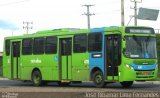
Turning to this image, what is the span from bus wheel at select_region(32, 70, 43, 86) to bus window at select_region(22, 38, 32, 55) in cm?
129

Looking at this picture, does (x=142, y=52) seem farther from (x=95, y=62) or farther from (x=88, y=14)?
(x=88, y=14)

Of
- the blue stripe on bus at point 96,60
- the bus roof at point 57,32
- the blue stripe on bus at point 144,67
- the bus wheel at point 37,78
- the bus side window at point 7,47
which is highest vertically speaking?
the bus roof at point 57,32

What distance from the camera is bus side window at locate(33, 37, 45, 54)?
30.6 meters

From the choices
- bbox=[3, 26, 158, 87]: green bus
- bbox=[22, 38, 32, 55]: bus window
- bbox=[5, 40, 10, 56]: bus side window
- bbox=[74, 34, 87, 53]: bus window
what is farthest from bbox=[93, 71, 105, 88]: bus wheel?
bbox=[5, 40, 10, 56]: bus side window

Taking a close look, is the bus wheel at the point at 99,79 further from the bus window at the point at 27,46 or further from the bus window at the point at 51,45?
the bus window at the point at 27,46

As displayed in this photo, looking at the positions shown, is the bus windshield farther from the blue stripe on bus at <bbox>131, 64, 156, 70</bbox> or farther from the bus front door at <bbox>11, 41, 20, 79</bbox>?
the bus front door at <bbox>11, 41, 20, 79</bbox>

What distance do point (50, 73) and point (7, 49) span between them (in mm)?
4695

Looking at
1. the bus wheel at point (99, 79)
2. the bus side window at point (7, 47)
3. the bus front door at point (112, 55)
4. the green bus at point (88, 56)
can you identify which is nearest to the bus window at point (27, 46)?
the green bus at point (88, 56)

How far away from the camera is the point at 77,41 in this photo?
28.0 metres

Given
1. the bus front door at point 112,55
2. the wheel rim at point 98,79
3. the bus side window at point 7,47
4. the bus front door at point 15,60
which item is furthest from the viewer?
the bus side window at point 7,47

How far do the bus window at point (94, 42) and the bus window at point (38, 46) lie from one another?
4365 millimetres

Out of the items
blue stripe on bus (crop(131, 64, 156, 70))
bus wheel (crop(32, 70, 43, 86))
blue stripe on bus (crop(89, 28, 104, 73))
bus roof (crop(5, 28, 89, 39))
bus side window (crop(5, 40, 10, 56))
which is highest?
bus roof (crop(5, 28, 89, 39))

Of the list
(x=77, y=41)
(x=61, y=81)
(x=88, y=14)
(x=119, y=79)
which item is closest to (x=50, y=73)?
(x=61, y=81)

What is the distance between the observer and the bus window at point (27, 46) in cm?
3161
